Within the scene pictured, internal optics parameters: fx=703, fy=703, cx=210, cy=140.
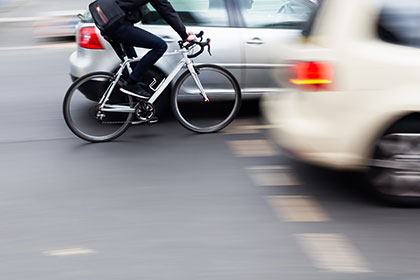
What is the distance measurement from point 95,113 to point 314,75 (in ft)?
9.21

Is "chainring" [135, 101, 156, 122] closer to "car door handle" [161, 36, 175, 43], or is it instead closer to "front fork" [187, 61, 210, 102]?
"front fork" [187, 61, 210, 102]

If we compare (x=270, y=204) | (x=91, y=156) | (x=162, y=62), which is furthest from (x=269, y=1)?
(x=270, y=204)

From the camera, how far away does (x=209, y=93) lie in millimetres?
7289

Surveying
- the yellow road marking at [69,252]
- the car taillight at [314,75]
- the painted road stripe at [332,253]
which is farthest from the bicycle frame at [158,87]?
the painted road stripe at [332,253]

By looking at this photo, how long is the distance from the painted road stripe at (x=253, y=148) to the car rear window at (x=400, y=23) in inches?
75.4

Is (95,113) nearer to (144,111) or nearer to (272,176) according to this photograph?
(144,111)

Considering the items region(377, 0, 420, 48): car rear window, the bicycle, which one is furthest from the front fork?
region(377, 0, 420, 48): car rear window

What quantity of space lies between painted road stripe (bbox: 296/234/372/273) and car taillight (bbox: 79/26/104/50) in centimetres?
364

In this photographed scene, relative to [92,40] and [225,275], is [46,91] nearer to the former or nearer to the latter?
[92,40]

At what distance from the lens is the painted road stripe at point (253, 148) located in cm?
643

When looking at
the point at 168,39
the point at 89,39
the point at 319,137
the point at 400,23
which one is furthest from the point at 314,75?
the point at 89,39

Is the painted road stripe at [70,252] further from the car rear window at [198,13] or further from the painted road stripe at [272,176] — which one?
the car rear window at [198,13]

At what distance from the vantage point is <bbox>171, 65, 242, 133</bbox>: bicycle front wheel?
23.0 feet

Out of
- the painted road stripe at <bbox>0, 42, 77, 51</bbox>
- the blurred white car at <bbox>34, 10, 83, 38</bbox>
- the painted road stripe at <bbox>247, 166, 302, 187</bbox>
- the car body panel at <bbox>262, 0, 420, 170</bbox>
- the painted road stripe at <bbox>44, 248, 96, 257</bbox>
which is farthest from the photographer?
the blurred white car at <bbox>34, 10, 83, 38</bbox>
